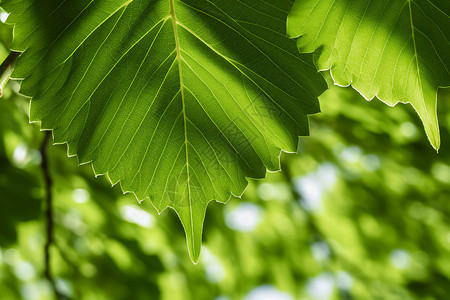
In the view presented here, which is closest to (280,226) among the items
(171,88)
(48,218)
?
(48,218)

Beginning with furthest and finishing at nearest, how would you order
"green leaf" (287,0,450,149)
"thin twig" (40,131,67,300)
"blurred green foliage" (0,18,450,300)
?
"blurred green foliage" (0,18,450,300)
"thin twig" (40,131,67,300)
"green leaf" (287,0,450,149)

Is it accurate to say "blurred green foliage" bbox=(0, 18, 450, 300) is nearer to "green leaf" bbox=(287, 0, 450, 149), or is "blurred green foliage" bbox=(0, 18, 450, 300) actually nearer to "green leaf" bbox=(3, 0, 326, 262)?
"green leaf" bbox=(3, 0, 326, 262)

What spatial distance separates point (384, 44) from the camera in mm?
500

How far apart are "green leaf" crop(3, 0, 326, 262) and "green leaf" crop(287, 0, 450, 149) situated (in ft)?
0.20

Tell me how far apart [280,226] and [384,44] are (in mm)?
1582

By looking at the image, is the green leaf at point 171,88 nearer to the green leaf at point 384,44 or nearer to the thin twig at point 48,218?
the green leaf at point 384,44

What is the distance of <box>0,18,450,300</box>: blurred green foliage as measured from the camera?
1661 millimetres

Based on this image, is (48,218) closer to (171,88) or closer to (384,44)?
(171,88)

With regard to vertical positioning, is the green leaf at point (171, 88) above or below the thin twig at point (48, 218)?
above

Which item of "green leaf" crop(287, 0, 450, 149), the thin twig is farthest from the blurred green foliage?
"green leaf" crop(287, 0, 450, 149)

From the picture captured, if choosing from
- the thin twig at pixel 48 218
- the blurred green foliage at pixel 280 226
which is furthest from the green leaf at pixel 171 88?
the blurred green foliage at pixel 280 226

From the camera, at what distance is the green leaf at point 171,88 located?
1.72ft

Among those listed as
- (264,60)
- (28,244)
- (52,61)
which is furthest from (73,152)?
(28,244)

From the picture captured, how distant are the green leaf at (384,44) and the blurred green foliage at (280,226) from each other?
46.7 inches
